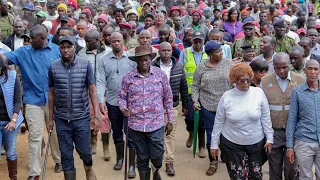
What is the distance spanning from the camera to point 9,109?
6.15 meters

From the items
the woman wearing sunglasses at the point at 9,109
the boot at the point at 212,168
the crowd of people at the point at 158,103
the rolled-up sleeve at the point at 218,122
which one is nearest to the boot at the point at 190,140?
the crowd of people at the point at 158,103

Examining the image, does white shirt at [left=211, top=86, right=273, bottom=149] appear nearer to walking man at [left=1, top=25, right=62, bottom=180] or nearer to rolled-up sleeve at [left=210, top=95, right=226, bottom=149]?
rolled-up sleeve at [left=210, top=95, right=226, bottom=149]

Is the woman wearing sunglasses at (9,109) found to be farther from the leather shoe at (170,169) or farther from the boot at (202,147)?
the boot at (202,147)

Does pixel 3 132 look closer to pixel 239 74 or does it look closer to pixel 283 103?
pixel 239 74

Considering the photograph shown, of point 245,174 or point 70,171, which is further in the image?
point 70,171

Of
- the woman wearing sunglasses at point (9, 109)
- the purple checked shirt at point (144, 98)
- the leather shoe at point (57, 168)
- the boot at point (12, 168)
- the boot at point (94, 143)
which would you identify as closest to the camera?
the purple checked shirt at point (144, 98)

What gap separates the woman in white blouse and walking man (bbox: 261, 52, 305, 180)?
23cm

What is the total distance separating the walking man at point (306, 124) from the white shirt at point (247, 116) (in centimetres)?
27

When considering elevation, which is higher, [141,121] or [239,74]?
[239,74]

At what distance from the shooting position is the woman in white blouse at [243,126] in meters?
5.28

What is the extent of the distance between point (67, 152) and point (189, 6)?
395 inches

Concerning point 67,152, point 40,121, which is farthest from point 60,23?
point 67,152

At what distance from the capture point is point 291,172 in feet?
19.1

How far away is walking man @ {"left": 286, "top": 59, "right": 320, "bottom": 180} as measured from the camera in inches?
204
